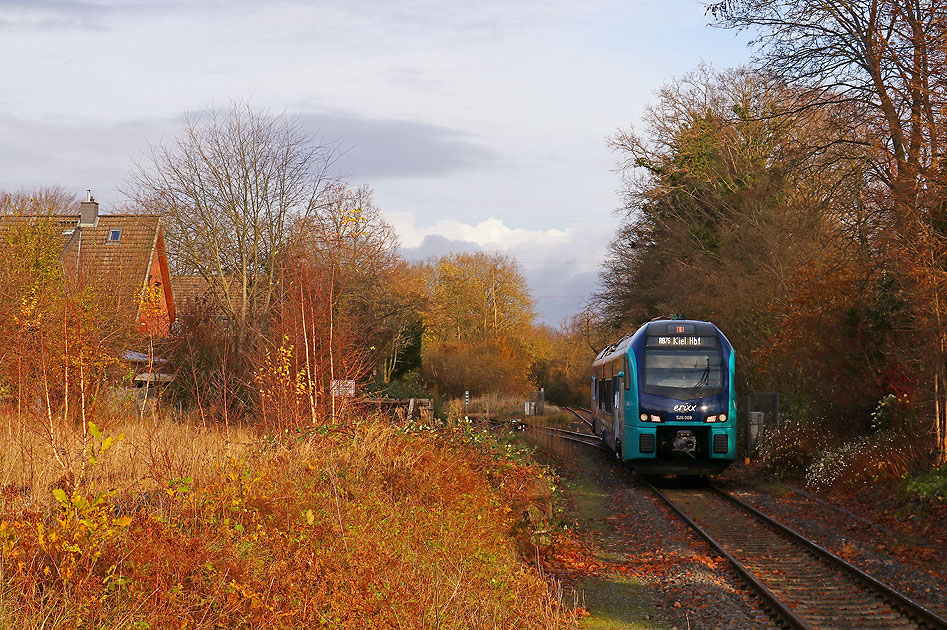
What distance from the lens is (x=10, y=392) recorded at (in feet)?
48.6

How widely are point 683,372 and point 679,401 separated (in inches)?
23.9

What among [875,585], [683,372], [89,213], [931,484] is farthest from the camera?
[89,213]

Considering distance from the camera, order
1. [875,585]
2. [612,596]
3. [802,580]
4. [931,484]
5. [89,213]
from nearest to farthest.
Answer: [875,585], [612,596], [802,580], [931,484], [89,213]

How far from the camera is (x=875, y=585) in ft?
30.0

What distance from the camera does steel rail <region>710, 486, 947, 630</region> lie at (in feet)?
26.1

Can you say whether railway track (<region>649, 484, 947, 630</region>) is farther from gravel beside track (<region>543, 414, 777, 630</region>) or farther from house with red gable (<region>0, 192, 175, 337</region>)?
house with red gable (<region>0, 192, 175, 337</region>)

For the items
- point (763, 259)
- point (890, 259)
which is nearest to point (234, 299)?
point (763, 259)

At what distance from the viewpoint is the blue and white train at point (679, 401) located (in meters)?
17.8

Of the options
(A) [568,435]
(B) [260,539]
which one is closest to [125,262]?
(A) [568,435]

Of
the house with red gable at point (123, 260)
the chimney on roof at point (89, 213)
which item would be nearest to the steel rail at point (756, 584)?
the house with red gable at point (123, 260)

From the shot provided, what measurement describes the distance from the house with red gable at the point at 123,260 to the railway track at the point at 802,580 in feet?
31.9

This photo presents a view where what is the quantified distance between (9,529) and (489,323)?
210 ft

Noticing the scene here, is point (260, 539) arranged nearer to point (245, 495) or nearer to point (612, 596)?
point (245, 495)

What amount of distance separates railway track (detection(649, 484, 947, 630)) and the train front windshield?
11.6 ft
